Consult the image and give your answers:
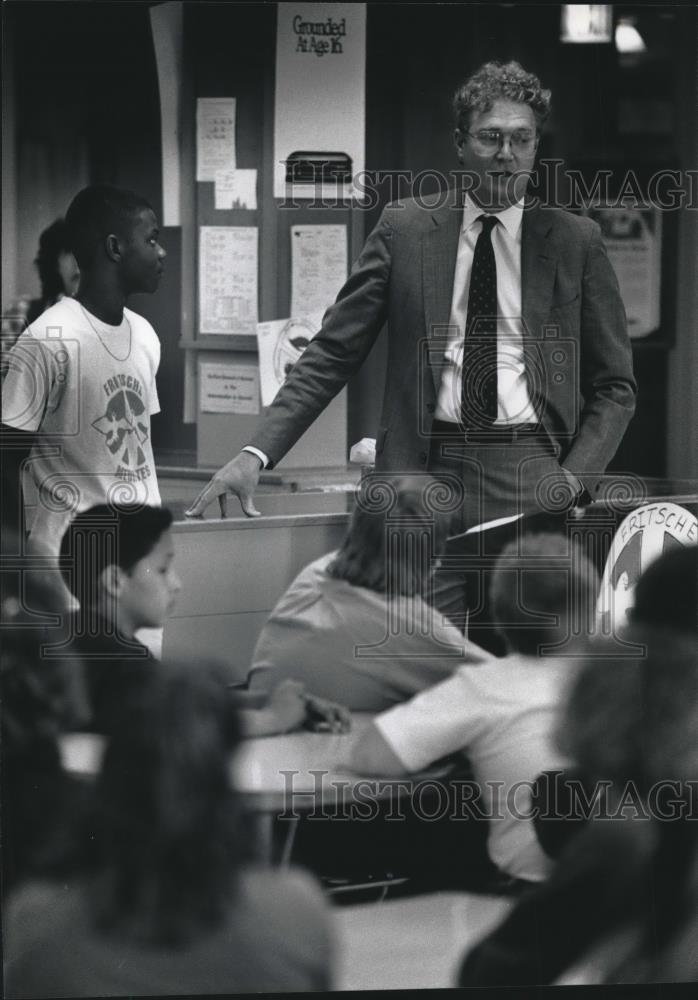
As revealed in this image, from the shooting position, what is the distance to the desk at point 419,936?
14.2 ft

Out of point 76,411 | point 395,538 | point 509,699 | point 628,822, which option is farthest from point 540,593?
point 76,411

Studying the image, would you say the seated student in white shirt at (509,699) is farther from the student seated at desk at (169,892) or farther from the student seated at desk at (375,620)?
the student seated at desk at (169,892)

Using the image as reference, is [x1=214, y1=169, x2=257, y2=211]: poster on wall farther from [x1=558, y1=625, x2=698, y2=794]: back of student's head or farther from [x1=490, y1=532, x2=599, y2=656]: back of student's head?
[x1=558, y1=625, x2=698, y2=794]: back of student's head

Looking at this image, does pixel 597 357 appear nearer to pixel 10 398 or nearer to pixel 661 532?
pixel 661 532

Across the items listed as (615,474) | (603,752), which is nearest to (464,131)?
(615,474)

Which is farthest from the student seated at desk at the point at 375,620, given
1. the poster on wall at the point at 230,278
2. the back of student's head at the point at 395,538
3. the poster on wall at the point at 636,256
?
the poster on wall at the point at 636,256

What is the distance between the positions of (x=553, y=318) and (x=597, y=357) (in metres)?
0.14

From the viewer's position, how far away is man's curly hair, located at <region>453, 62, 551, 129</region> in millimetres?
4289

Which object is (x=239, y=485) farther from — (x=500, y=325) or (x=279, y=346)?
(x=500, y=325)

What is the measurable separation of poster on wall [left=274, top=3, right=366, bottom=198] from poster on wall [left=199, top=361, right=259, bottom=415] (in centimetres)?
43

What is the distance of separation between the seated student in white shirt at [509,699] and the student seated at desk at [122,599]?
166 millimetres

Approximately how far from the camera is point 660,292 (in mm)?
4406

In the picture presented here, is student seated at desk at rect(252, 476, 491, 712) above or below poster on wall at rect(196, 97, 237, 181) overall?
below

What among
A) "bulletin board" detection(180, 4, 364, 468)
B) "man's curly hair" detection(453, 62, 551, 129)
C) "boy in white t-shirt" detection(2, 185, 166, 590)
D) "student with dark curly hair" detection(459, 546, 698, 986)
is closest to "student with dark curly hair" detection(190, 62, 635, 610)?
"man's curly hair" detection(453, 62, 551, 129)
